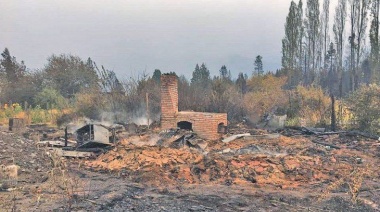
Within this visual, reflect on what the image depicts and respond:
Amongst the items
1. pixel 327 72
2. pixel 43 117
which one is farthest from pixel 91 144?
pixel 327 72

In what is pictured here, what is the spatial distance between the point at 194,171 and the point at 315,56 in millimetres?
38510

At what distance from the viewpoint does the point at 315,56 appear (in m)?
44.1

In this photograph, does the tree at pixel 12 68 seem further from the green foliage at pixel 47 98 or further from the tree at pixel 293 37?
the tree at pixel 293 37

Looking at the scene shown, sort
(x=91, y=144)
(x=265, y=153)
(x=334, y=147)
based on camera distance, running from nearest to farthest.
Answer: (x=265, y=153) → (x=91, y=144) → (x=334, y=147)

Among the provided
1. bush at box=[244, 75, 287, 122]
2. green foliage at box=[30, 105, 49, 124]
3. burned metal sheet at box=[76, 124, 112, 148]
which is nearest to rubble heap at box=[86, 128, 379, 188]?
burned metal sheet at box=[76, 124, 112, 148]

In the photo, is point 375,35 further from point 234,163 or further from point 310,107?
point 234,163

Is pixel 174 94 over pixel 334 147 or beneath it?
over

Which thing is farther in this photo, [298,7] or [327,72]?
[327,72]

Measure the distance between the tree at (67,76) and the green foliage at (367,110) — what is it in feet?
77.8

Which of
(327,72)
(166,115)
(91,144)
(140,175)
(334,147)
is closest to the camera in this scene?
(140,175)

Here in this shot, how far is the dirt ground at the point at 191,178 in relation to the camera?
6.81m

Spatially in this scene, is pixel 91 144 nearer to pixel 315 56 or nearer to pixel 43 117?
pixel 43 117

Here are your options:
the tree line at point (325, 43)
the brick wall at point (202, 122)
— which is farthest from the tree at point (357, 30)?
the brick wall at point (202, 122)

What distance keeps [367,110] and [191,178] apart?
1173 cm
